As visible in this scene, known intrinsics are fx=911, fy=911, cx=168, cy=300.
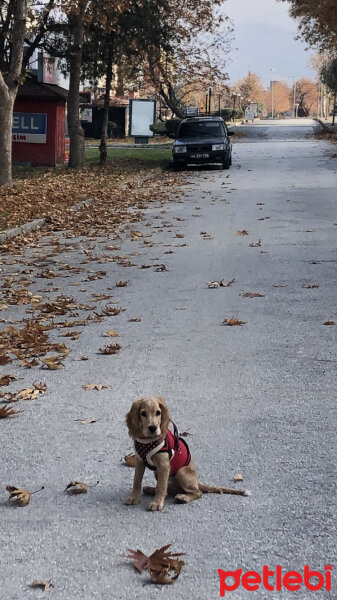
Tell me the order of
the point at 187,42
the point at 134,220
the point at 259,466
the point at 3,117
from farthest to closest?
the point at 187,42 < the point at 3,117 < the point at 134,220 < the point at 259,466

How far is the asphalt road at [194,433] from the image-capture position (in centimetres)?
373

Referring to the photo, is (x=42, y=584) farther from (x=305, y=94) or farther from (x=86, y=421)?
(x=305, y=94)

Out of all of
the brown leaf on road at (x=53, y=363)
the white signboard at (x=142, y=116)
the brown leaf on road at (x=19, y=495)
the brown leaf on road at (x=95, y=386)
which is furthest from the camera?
the white signboard at (x=142, y=116)

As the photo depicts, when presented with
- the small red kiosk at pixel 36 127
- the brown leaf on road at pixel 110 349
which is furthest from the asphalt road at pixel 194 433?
the small red kiosk at pixel 36 127

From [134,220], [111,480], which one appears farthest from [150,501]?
[134,220]

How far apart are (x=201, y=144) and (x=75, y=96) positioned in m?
4.67

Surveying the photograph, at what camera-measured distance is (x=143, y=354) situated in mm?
7199

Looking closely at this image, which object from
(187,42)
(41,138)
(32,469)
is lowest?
(32,469)

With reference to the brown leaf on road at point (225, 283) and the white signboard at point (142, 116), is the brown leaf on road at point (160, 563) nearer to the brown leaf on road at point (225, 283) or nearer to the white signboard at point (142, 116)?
the brown leaf on road at point (225, 283)

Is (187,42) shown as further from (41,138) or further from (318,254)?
(318,254)

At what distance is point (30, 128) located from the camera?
3366cm

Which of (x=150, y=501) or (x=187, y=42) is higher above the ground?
(x=187, y=42)

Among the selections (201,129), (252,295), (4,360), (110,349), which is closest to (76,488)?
(4,360)

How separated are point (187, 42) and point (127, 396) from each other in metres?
49.8
